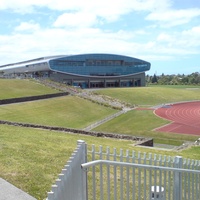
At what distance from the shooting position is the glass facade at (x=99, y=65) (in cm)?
9400

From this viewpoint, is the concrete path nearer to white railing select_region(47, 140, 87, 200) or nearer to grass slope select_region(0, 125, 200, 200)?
grass slope select_region(0, 125, 200, 200)

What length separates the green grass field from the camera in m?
8.59

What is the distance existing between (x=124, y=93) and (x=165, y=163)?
64.1 meters

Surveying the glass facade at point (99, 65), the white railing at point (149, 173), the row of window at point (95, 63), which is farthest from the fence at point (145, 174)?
the row of window at point (95, 63)

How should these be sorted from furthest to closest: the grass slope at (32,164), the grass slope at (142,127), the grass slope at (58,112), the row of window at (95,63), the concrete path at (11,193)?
the row of window at (95,63) < the grass slope at (58,112) < the grass slope at (142,127) < the grass slope at (32,164) < the concrete path at (11,193)

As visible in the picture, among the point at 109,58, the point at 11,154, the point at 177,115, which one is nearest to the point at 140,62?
the point at 109,58

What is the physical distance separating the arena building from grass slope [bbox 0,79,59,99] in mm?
27460

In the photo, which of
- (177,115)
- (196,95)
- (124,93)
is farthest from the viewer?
(196,95)

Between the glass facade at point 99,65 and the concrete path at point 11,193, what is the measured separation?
8631cm

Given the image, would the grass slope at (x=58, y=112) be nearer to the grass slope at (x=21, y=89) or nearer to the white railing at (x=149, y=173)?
the grass slope at (x=21, y=89)

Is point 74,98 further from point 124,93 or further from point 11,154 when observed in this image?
point 11,154

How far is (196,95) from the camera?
7794 cm

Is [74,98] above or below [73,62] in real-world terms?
below

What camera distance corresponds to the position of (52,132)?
20484 millimetres
